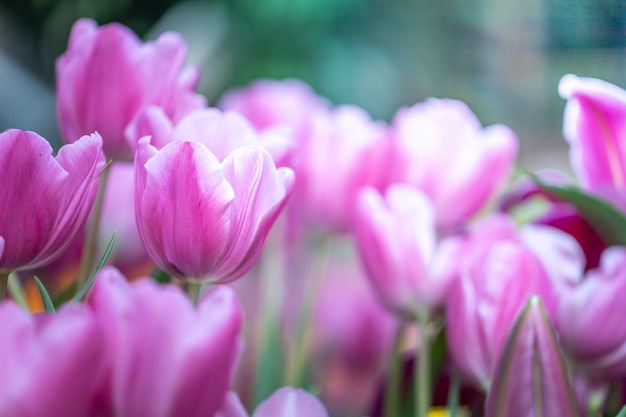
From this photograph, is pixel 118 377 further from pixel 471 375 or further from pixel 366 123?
pixel 366 123

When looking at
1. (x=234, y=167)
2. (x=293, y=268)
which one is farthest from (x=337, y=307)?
(x=234, y=167)

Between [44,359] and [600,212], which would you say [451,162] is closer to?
[600,212]

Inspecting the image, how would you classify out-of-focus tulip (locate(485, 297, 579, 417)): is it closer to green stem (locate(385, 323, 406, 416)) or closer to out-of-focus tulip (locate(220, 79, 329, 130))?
green stem (locate(385, 323, 406, 416))

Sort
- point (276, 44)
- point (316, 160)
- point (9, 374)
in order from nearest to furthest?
point (9, 374) < point (316, 160) < point (276, 44)

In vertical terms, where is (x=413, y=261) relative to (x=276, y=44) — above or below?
above

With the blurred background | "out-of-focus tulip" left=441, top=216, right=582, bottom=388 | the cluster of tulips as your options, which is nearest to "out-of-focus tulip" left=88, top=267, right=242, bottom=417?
the cluster of tulips

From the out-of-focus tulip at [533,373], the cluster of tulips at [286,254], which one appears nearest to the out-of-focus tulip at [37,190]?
the cluster of tulips at [286,254]
